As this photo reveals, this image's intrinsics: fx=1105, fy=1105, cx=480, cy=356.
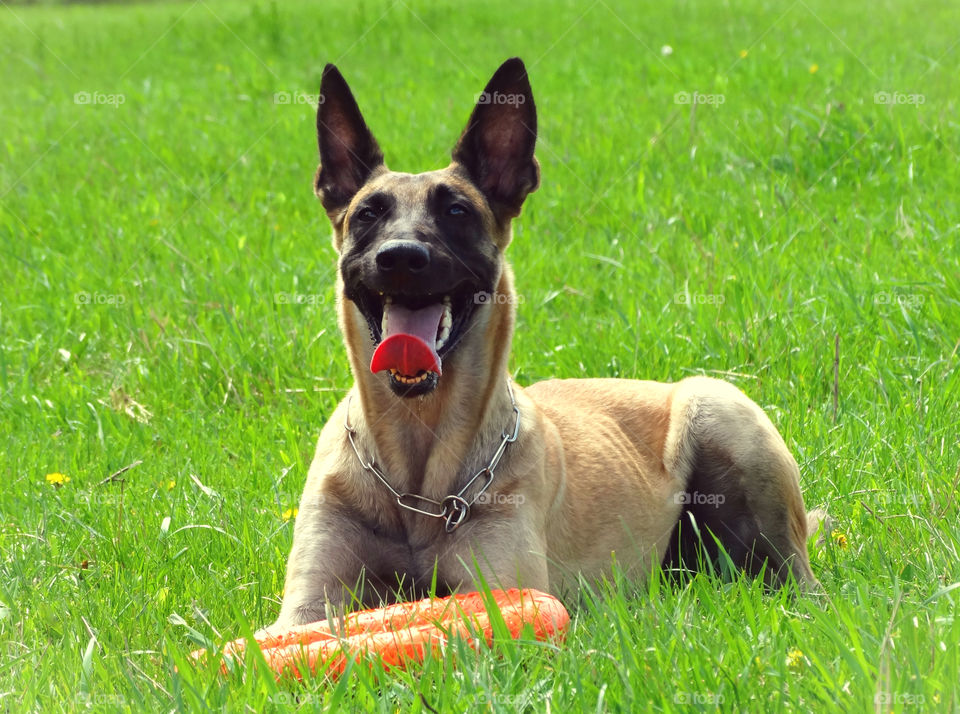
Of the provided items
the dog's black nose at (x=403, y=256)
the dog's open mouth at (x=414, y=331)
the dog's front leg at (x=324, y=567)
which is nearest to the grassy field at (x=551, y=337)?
the dog's front leg at (x=324, y=567)

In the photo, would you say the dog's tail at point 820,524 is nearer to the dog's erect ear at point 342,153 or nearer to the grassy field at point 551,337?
the grassy field at point 551,337

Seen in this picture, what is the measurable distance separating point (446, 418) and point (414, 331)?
0.37 meters

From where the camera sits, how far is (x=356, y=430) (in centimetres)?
389

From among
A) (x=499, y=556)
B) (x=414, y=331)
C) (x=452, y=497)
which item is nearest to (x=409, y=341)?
(x=414, y=331)

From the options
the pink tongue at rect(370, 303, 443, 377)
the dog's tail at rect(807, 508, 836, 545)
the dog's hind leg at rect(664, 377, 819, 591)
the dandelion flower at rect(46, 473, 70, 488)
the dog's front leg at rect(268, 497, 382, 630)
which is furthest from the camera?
the dandelion flower at rect(46, 473, 70, 488)

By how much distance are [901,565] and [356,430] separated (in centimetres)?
186

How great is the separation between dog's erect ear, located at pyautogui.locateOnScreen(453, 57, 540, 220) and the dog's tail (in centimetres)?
165

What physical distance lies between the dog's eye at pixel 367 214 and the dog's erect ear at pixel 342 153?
13.2 inches

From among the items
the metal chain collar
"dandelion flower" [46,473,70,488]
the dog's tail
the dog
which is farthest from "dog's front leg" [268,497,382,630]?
the dog's tail

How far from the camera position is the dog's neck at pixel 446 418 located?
3818 millimetres

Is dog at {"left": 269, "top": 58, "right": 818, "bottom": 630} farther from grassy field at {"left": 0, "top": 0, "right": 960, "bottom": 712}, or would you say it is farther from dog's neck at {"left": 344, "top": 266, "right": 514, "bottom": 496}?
grassy field at {"left": 0, "top": 0, "right": 960, "bottom": 712}

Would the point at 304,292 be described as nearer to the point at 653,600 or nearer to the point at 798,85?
the point at 653,600

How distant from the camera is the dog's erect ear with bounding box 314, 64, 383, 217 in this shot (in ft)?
13.6

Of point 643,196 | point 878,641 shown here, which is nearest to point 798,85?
point 643,196
